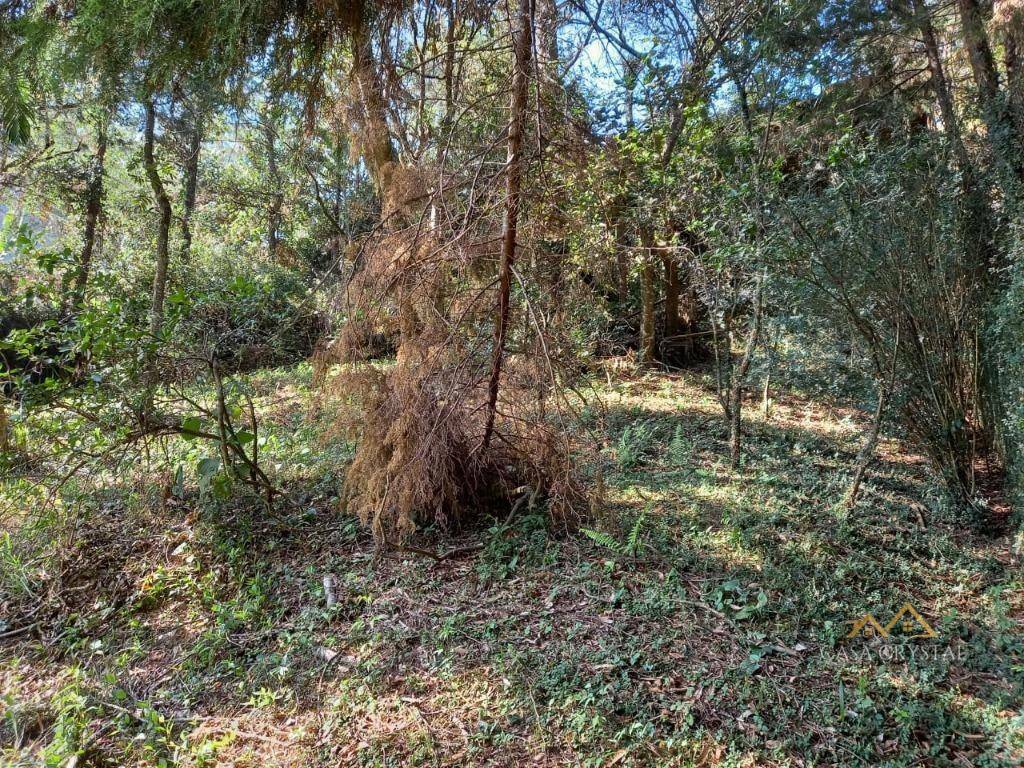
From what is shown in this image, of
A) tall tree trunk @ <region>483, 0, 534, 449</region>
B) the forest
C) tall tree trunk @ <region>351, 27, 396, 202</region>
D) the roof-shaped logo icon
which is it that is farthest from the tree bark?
the roof-shaped logo icon

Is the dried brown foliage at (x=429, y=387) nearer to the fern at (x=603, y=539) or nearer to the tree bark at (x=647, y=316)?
the fern at (x=603, y=539)

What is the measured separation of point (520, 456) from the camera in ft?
13.0

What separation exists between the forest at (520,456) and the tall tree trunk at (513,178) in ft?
0.09

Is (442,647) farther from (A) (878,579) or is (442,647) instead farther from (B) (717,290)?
(B) (717,290)

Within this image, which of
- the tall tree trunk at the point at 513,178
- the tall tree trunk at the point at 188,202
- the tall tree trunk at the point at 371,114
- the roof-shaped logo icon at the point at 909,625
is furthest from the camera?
the tall tree trunk at the point at 188,202

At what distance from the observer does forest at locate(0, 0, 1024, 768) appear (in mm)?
2584

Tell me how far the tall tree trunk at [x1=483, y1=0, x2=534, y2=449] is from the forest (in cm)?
3

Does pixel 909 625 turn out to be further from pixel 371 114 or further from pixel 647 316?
pixel 647 316

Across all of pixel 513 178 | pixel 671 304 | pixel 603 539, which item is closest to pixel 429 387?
pixel 513 178

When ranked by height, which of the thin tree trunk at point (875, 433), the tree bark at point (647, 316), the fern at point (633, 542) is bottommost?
the fern at point (633, 542)

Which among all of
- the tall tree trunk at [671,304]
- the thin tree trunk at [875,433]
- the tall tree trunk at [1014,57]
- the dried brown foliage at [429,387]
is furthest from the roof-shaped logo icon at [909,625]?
the tall tree trunk at [671,304]

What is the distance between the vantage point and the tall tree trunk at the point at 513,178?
10.2 feet

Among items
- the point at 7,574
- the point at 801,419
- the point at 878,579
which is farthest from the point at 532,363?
the point at 801,419

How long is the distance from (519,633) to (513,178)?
2595 mm
